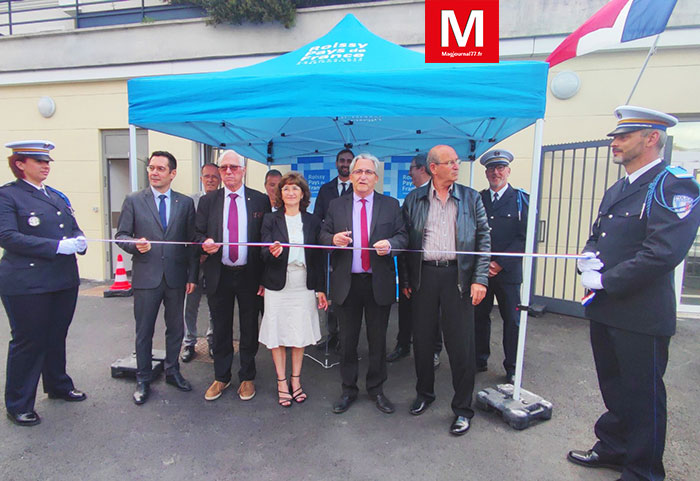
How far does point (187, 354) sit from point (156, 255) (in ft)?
4.42

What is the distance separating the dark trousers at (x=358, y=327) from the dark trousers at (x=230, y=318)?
29.8 inches

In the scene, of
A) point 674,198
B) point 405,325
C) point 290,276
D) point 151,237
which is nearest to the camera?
point 674,198

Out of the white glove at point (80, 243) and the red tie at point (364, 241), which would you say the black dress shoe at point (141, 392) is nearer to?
the white glove at point (80, 243)

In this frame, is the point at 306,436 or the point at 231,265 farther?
the point at 231,265

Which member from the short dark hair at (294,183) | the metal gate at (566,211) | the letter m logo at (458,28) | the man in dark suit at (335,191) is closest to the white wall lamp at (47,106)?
the man in dark suit at (335,191)

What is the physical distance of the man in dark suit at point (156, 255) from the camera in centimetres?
316

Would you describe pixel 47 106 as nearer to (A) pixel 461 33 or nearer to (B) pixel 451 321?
(A) pixel 461 33

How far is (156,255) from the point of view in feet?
10.4

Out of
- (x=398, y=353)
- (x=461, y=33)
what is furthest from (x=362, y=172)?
(x=398, y=353)

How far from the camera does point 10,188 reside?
2799 mm

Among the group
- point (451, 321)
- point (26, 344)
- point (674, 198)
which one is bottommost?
point (26, 344)

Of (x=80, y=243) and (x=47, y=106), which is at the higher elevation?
(x=47, y=106)

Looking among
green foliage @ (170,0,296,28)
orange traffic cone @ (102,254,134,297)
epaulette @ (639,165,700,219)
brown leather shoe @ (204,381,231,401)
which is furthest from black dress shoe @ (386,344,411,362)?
green foliage @ (170,0,296,28)

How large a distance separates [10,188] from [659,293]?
4.20m
